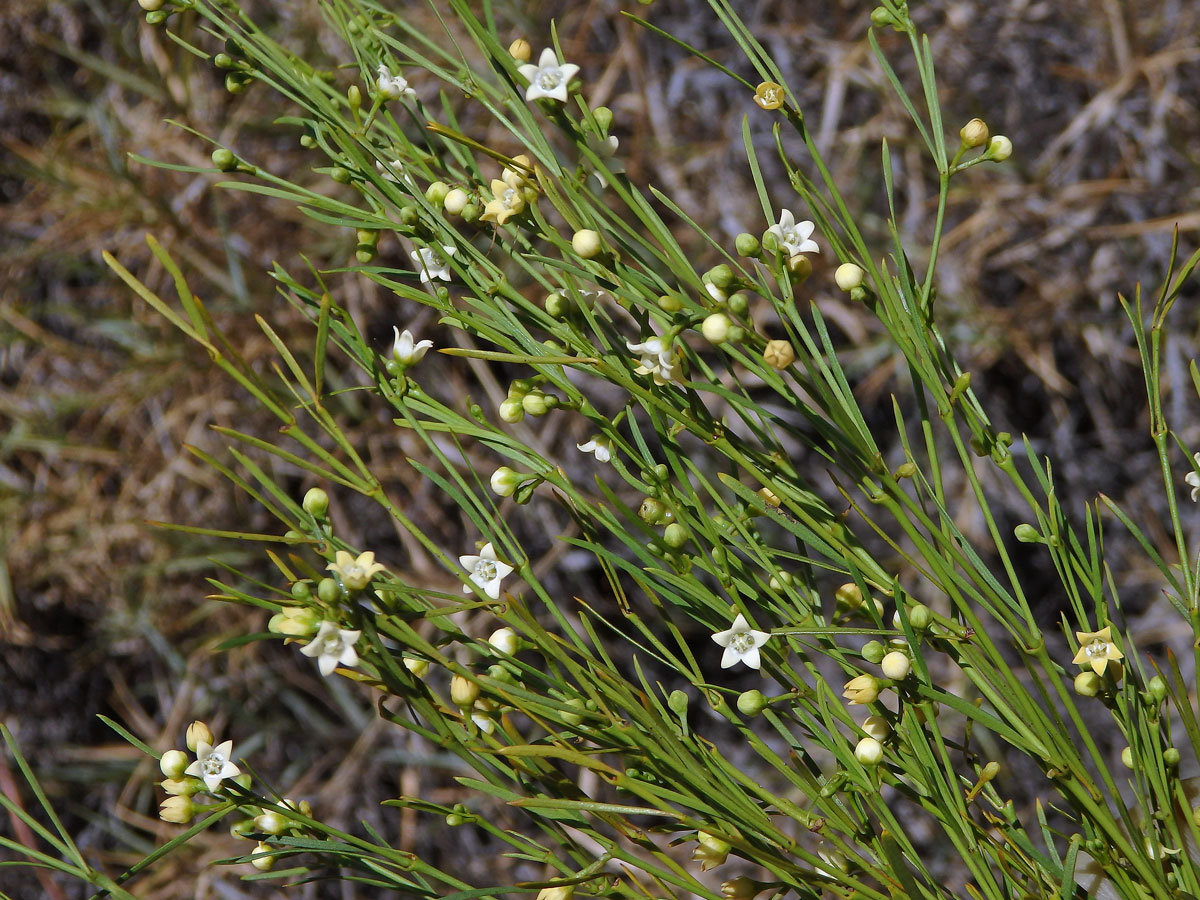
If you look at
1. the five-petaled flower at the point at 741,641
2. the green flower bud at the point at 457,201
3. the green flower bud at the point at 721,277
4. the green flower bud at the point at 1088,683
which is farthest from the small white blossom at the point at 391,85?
the green flower bud at the point at 1088,683

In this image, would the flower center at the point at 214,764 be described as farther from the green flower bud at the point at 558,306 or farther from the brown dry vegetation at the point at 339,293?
the brown dry vegetation at the point at 339,293

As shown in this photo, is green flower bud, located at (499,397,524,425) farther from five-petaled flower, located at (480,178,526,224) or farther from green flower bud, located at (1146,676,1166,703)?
green flower bud, located at (1146,676,1166,703)

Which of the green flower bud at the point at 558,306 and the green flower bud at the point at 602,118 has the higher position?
the green flower bud at the point at 602,118

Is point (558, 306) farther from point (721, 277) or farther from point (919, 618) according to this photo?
point (919, 618)

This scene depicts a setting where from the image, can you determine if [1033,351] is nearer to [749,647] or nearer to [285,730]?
[749,647]

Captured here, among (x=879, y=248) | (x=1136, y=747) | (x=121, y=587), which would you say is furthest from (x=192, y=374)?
(x=1136, y=747)
